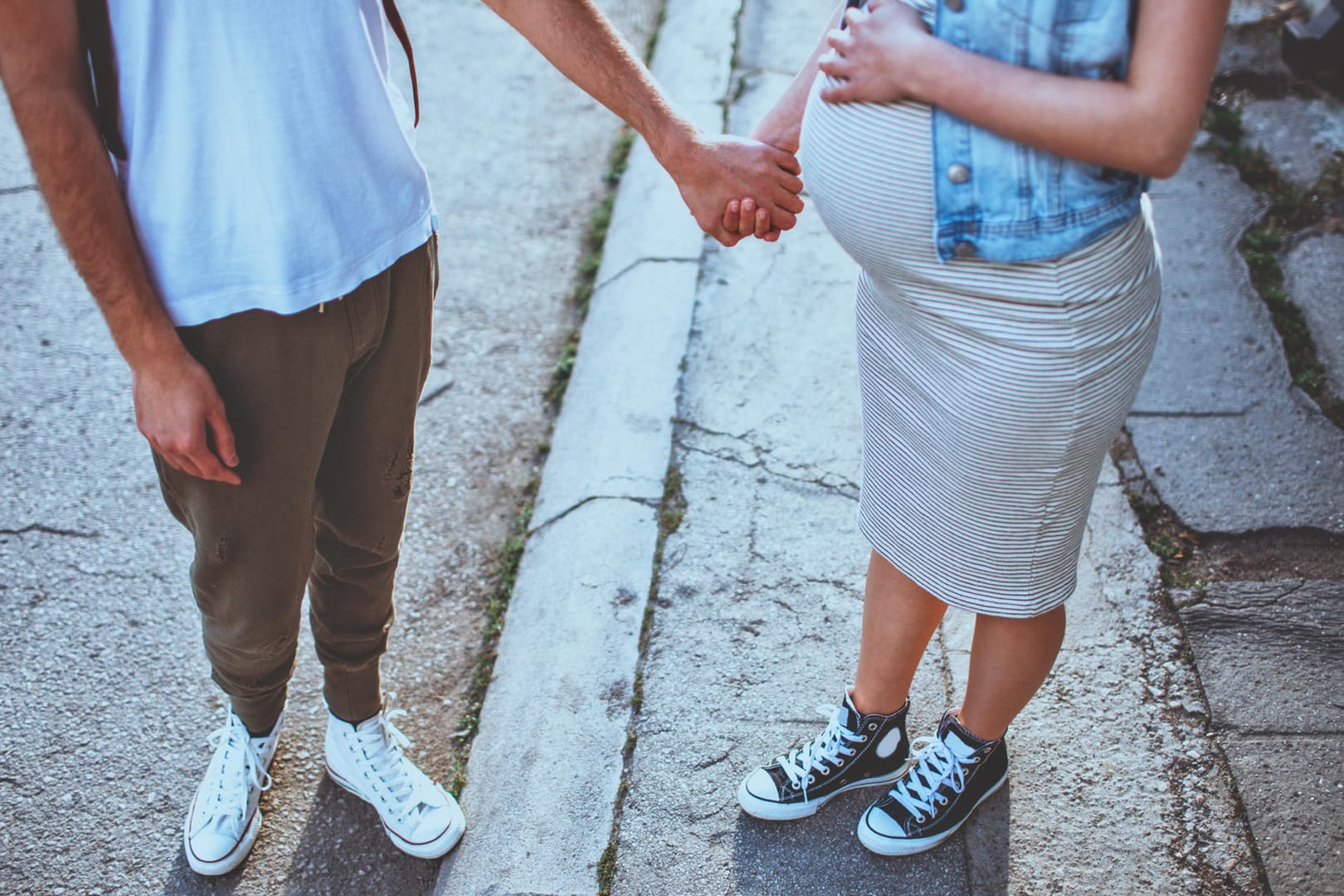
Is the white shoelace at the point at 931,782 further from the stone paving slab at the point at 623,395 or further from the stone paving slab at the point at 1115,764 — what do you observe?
the stone paving slab at the point at 623,395

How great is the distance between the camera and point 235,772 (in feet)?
6.58

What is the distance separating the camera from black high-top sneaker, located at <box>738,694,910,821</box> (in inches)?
74.8

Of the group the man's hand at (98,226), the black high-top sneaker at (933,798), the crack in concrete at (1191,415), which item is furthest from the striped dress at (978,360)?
the crack in concrete at (1191,415)

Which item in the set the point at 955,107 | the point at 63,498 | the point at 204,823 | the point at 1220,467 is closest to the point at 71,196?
the point at 955,107

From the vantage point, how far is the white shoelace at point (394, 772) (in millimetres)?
1996

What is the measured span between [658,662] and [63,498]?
1635 millimetres

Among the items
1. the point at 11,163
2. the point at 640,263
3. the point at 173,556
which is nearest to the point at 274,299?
the point at 173,556

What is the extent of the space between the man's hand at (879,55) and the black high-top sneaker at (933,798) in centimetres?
109

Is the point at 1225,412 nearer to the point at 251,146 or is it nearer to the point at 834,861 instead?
the point at 834,861

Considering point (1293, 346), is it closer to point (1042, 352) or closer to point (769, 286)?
point (769, 286)

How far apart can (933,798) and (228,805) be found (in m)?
1.28

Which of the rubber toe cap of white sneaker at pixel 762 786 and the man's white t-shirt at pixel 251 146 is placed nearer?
the man's white t-shirt at pixel 251 146

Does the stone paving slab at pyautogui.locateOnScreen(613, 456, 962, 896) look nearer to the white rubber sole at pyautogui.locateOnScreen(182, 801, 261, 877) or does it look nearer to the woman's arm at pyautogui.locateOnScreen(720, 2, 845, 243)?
the white rubber sole at pyautogui.locateOnScreen(182, 801, 261, 877)

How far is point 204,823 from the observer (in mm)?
1971
